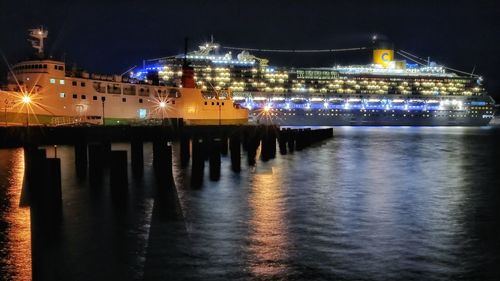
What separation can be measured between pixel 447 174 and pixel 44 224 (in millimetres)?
19940

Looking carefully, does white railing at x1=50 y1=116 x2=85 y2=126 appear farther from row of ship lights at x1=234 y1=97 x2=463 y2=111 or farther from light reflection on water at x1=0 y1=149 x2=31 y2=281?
row of ship lights at x1=234 y1=97 x2=463 y2=111

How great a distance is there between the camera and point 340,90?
101312 millimetres

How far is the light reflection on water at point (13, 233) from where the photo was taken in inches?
375

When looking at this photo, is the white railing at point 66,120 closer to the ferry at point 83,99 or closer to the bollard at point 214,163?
the ferry at point 83,99

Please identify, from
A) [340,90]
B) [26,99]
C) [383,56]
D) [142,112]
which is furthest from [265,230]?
[383,56]

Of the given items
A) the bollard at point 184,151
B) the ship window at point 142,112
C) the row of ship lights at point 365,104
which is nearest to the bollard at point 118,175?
the bollard at point 184,151

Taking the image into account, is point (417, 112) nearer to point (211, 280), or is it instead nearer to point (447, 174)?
point (447, 174)

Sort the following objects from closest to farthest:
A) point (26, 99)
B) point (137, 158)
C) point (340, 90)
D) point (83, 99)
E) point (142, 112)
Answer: point (137, 158), point (26, 99), point (83, 99), point (142, 112), point (340, 90)

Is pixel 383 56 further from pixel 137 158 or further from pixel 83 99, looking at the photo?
pixel 137 158

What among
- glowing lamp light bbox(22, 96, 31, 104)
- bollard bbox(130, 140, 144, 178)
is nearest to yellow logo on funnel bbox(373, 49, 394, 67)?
glowing lamp light bbox(22, 96, 31, 104)

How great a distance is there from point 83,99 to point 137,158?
26619 millimetres

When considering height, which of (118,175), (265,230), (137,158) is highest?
(137,158)

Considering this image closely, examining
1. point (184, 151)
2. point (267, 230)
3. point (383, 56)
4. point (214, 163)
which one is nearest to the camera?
point (267, 230)

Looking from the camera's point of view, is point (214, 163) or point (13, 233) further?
point (214, 163)
